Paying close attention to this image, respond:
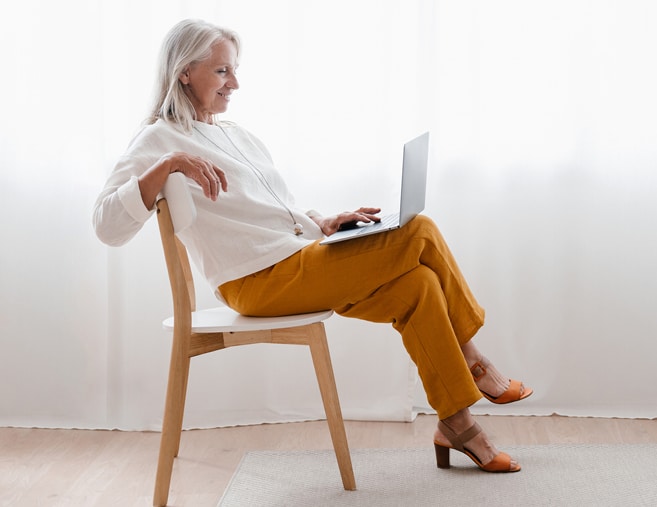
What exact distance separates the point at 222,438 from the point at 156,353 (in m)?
0.34

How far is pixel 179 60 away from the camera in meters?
2.04

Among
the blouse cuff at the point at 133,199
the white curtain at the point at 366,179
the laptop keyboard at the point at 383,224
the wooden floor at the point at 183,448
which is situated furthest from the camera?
the white curtain at the point at 366,179

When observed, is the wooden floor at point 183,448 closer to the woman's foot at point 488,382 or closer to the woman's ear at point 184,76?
the woman's foot at point 488,382

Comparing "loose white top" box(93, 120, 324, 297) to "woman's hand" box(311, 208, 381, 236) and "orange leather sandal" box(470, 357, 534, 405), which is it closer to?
"woman's hand" box(311, 208, 381, 236)

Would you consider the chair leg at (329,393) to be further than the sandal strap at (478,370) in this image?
No

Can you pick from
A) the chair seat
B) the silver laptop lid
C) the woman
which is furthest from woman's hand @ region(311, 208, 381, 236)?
the chair seat

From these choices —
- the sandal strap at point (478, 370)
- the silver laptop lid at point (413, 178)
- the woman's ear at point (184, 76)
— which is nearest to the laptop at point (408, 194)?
the silver laptop lid at point (413, 178)

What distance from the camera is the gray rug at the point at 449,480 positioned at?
6.02ft

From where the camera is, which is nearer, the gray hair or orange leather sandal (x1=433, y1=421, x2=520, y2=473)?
orange leather sandal (x1=433, y1=421, x2=520, y2=473)

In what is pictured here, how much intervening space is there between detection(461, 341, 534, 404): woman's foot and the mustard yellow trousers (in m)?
0.12

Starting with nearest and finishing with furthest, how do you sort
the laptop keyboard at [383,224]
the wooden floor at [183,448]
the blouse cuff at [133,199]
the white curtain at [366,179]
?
the blouse cuff at [133,199]
the laptop keyboard at [383,224]
the wooden floor at [183,448]
the white curtain at [366,179]

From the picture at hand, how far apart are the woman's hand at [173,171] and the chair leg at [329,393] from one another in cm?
39

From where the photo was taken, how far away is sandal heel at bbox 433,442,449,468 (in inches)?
79.1

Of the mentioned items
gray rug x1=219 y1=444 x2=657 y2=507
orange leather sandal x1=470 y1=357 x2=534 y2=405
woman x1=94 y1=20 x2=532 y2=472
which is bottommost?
gray rug x1=219 y1=444 x2=657 y2=507
